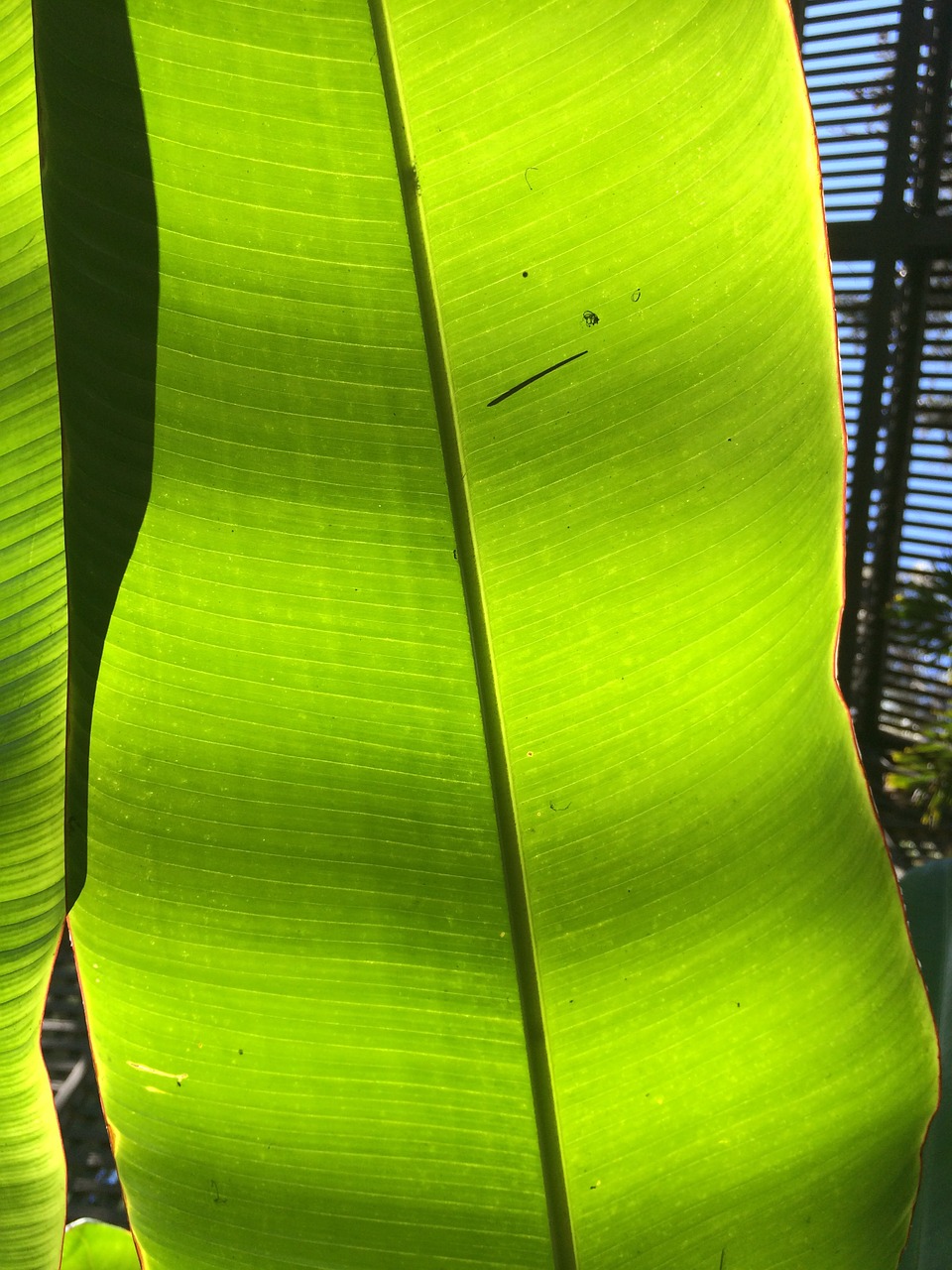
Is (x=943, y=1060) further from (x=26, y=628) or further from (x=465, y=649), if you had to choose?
(x=26, y=628)

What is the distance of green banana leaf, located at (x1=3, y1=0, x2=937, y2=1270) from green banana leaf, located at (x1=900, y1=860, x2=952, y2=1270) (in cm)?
17

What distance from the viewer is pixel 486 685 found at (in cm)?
31

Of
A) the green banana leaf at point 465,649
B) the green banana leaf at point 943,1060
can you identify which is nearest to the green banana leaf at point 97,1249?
the green banana leaf at point 465,649

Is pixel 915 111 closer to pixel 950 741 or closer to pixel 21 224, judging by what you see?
pixel 950 741

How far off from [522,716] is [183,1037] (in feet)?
0.58

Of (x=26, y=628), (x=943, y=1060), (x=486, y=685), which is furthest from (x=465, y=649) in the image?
(x=943, y=1060)

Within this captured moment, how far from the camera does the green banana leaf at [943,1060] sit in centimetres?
50

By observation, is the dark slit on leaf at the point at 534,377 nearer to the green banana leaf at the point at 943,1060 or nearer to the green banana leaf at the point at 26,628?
the green banana leaf at the point at 26,628

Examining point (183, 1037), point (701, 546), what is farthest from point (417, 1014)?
point (701, 546)

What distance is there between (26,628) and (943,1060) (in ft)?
1.65

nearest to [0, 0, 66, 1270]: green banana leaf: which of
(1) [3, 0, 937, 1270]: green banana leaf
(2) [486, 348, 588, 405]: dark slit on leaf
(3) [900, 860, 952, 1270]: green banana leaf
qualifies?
(1) [3, 0, 937, 1270]: green banana leaf

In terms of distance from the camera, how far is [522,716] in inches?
12.6

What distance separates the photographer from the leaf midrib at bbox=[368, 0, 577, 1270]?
0.89 ft

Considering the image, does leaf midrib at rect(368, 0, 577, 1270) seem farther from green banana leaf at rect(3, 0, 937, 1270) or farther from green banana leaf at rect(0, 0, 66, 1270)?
green banana leaf at rect(0, 0, 66, 1270)
